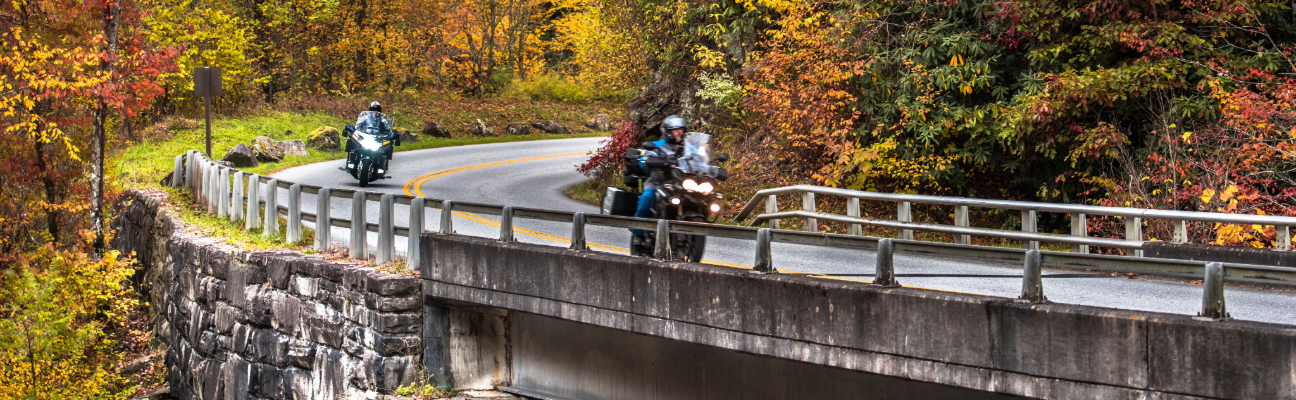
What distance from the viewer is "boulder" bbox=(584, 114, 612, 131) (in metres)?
47.5

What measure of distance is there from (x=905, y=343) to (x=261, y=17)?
137ft

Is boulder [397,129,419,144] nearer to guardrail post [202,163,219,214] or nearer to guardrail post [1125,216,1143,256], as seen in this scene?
guardrail post [202,163,219,214]

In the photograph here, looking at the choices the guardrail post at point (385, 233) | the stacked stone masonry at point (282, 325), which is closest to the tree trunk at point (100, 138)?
the stacked stone masonry at point (282, 325)

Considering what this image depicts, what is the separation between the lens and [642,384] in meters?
9.55

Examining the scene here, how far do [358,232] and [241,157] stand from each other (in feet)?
60.5

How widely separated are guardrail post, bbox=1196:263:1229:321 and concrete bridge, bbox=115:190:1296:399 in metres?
0.13

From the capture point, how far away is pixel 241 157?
1107 inches

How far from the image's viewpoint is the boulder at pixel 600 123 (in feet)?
156

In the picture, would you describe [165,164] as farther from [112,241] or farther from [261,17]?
[261,17]

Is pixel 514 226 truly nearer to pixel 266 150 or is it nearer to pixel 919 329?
pixel 919 329

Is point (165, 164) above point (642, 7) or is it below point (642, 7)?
below

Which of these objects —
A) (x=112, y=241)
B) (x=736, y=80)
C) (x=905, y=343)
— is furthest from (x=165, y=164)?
(x=905, y=343)

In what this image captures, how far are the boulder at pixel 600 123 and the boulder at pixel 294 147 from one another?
17.0 m

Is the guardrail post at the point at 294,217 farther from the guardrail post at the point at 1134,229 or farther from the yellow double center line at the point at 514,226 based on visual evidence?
the guardrail post at the point at 1134,229
